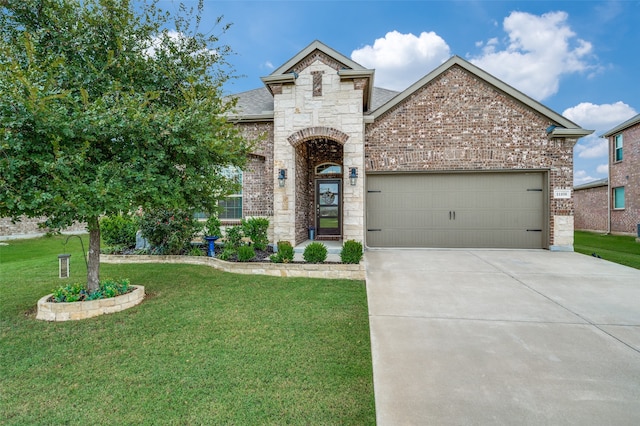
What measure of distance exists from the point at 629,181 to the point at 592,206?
320 cm

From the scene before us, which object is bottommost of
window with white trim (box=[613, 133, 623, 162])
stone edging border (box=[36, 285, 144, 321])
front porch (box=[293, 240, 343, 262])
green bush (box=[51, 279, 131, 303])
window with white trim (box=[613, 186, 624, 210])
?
stone edging border (box=[36, 285, 144, 321])

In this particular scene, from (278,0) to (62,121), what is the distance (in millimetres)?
7397

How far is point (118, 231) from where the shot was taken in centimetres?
872

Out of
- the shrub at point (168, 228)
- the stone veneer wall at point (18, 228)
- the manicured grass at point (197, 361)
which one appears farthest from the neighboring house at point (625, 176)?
the stone veneer wall at point (18, 228)

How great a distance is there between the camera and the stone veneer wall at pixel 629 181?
1398 centimetres

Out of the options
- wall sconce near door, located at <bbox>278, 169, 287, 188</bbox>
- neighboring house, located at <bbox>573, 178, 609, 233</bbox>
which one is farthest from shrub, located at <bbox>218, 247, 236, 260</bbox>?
neighboring house, located at <bbox>573, 178, 609, 233</bbox>

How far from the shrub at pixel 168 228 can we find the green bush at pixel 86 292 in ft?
9.36

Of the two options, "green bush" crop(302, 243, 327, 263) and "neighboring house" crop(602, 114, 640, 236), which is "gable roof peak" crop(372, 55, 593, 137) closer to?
"green bush" crop(302, 243, 327, 263)

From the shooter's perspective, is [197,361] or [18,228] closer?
[197,361]

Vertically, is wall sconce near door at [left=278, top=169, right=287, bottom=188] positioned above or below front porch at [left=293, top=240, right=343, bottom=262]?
above

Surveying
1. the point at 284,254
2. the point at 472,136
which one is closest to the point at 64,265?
the point at 284,254

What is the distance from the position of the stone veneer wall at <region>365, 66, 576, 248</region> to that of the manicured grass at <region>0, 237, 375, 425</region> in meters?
5.54

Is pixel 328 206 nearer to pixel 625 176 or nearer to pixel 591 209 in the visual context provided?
pixel 625 176

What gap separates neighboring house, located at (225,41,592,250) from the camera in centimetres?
829
